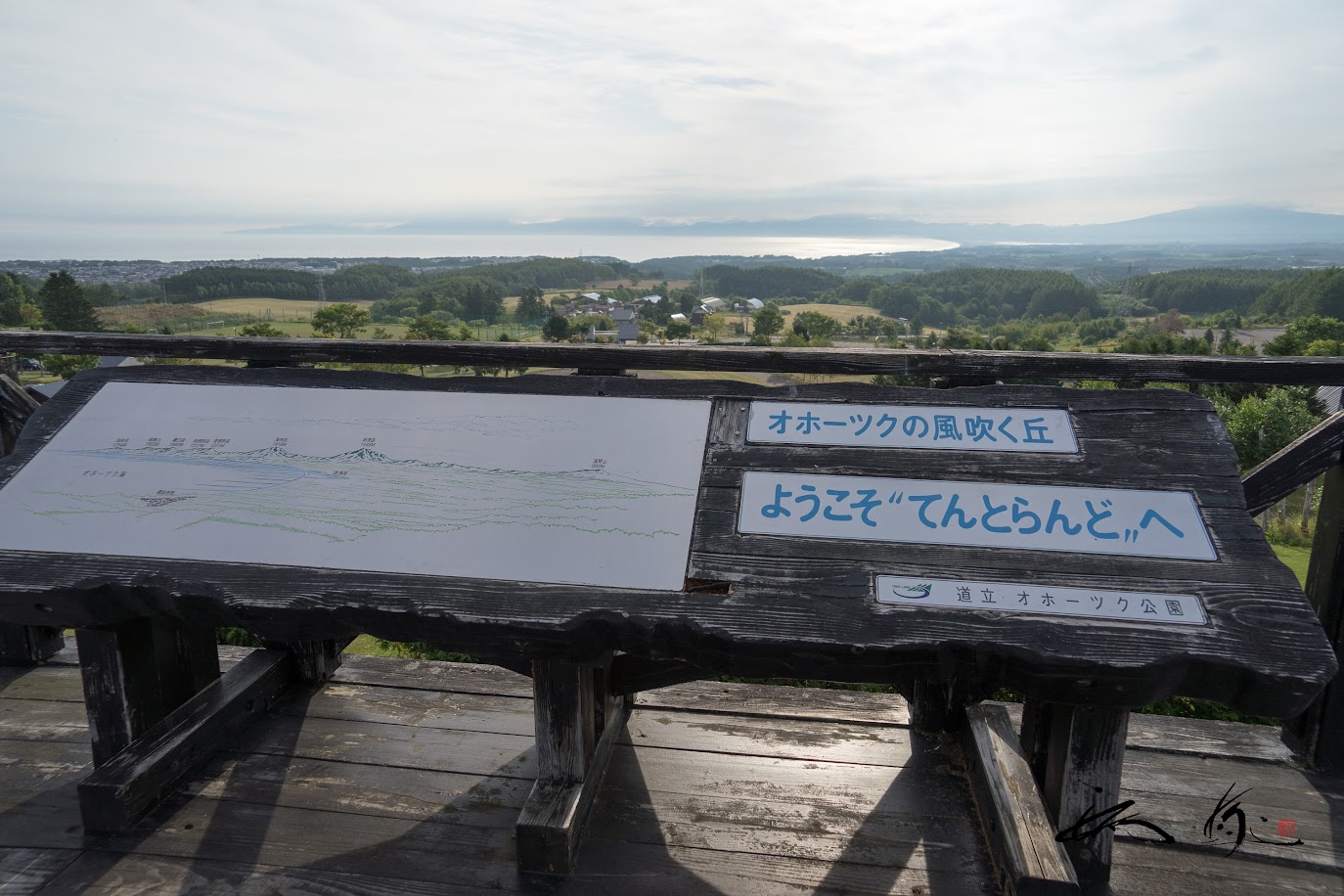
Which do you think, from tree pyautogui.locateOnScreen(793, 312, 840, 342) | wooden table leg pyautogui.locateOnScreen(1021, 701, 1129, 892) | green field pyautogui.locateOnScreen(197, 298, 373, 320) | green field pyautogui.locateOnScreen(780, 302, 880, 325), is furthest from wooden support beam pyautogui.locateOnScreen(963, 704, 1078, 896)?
green field pyautogui.locateOnScreen(780, 302, 880, 325)

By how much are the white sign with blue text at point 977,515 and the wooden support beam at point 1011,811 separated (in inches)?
28.3

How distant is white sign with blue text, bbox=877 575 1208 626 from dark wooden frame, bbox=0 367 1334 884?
2 cm

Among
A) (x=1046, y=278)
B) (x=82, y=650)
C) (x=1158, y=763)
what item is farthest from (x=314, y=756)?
(x=1046, y=278)

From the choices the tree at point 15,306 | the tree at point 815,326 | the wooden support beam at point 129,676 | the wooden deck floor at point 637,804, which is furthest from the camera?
the tree at point 815,326

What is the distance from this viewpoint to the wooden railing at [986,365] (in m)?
2.34

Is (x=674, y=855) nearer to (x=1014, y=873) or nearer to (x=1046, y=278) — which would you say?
(x=1014, y=873)

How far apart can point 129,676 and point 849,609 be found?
6.80 ft

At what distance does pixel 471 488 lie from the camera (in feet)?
6.55

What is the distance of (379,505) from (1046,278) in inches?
3916

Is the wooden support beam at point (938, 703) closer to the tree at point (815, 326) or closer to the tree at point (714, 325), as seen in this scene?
the tree at point (714, 325)

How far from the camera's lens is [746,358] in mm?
2467

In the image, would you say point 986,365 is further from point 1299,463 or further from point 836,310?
point 836,310

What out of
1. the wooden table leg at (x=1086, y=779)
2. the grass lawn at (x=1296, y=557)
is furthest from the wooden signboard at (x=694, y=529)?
the grass lawn at (x=1296, y=557)

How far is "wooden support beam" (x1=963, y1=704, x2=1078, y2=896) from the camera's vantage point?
1756 mm
